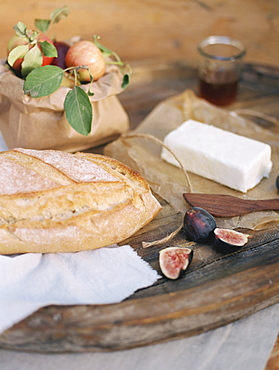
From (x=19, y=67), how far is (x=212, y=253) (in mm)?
1334

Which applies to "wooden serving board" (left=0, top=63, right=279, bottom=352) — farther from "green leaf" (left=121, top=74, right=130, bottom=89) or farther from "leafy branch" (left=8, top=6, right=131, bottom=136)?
"green leaf" (left=121, top=74, right=130, bottom=89)

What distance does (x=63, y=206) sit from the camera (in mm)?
1764

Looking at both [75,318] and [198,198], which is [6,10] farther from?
[75,318]

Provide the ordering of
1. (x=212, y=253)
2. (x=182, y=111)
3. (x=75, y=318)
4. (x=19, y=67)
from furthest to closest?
(x=182, y=111), (x=19, y=67), (x=212, y=253), (x=75, y=318)

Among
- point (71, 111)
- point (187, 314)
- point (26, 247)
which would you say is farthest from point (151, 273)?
point (71, 111)

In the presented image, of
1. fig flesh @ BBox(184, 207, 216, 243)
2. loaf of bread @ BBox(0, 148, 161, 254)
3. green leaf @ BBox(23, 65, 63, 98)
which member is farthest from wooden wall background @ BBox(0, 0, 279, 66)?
fig flesh @ BBox(184, 207, 216, 243)

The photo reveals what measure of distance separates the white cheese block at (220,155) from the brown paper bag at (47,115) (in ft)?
1.30

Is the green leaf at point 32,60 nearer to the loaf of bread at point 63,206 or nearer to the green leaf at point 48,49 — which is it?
the green leaf at point 48,49

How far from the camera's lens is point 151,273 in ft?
5.43

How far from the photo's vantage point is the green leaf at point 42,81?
6.70ft

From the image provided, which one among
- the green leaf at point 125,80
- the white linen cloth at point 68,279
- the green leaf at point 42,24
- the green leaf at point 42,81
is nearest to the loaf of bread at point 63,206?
the white linen cloth at point 68,279

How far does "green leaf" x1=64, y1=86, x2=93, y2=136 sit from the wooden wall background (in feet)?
6.33

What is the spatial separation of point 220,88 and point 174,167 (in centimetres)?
96

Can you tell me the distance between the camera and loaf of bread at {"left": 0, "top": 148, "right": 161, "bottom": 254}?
1704 mm
